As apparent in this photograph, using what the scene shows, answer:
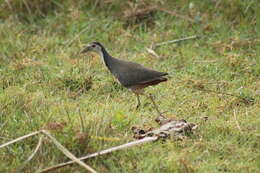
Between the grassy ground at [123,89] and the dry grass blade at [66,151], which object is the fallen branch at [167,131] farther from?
the dry grass blade at [66,151]

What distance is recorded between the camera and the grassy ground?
15.4ft

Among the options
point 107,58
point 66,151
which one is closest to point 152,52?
point 107,58

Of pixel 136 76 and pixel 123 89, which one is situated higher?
pixel 136 76

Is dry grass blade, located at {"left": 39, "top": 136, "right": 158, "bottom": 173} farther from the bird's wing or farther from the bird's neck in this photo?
the bird's neck

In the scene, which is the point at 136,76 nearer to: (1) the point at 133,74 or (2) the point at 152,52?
(1) the point at 133,74

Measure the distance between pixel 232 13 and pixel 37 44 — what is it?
8.87 feet

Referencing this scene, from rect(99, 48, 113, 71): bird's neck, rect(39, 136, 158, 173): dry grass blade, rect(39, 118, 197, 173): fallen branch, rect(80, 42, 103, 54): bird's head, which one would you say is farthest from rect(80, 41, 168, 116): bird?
rect(39, 136, 158, 173): dry grass blade

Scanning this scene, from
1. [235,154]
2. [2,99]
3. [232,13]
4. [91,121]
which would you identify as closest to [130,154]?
[91,121]

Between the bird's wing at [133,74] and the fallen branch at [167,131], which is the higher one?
the bird's wing at [133,74]

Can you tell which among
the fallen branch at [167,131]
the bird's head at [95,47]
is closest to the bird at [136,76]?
the bird's head at [95,47]

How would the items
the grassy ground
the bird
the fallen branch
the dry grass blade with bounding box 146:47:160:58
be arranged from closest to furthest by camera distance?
1. the grassy ground
2. the fallen branch
3. the bird
4. the dry grass blade with bounding box 146:47:160:58

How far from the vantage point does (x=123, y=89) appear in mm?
6676

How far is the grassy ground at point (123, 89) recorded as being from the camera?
4.68 meters

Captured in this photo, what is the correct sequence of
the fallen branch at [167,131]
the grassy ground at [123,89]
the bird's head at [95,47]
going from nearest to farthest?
1. the grassy ground at [123,89]
2. the fallen branch at [167,131]
3. the bird's head at [95,47]
